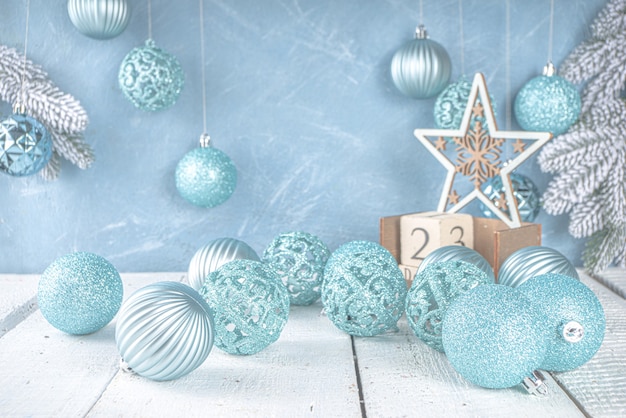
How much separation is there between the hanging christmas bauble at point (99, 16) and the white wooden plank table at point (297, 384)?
61 cm

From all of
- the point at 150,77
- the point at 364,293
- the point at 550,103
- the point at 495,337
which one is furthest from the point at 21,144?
the point at 550,103

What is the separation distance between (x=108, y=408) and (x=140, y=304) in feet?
0.43

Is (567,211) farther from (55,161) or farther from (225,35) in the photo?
(55,161)

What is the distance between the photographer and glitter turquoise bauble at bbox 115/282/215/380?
0.85m

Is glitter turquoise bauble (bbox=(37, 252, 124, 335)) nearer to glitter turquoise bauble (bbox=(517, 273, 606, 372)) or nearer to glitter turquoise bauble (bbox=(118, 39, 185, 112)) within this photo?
glitter turquoise bauble (bbox=(118, 39, 185, 112))

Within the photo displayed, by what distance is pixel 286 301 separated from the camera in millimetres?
994

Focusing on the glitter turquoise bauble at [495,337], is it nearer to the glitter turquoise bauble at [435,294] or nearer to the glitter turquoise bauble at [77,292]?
the glitter turquoise bauble at [435,294]

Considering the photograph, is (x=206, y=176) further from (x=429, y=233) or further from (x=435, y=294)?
(x=435, y=294)

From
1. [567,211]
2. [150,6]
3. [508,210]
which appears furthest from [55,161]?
[567,211]

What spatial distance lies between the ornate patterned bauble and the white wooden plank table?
114 mm

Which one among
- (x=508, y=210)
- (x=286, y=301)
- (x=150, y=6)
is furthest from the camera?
(x=150, y=6)

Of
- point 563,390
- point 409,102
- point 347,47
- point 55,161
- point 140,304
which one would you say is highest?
point 347,47

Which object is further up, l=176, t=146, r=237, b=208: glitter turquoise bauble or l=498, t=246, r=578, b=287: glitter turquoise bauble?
l=176, t=146, r=237, b=208: glitter turquoise bauble

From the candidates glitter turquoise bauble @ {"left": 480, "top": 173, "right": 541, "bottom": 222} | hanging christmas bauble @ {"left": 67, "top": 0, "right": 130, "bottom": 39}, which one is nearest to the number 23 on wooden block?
glitter turquoise bauble @ {"left": 480, "top": 173, "right": 541, "bottom": 222}
